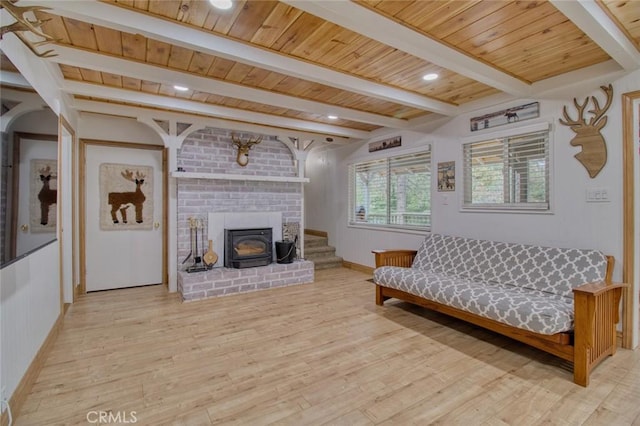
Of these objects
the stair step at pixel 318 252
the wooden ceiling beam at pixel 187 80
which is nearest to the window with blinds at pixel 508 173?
the wooden ceiling beam at pixel 187 80

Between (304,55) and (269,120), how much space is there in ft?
6.20

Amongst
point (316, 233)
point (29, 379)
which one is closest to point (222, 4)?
point (29, 379)

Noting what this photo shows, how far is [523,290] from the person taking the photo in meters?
2.96

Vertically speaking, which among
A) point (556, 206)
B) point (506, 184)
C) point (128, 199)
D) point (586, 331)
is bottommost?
point (586, 331)

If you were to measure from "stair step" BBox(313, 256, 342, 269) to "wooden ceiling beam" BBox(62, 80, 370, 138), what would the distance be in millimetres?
2370

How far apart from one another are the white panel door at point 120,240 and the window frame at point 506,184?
434cm

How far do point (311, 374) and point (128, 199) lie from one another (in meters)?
3.83

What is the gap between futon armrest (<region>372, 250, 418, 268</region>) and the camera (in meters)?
3.99

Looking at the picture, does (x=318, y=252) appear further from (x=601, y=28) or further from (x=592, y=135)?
(x=601, y=28)

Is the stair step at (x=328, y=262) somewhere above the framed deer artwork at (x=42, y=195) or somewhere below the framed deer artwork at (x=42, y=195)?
below

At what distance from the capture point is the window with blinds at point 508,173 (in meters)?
3.30
